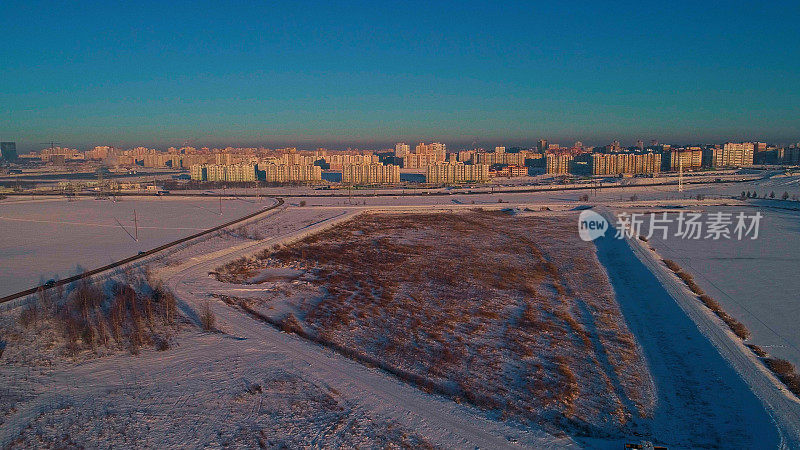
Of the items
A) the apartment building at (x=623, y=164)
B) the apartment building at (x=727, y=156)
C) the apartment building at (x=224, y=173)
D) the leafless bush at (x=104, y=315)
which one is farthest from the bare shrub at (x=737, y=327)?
the apartment building at (x=727, y=156)

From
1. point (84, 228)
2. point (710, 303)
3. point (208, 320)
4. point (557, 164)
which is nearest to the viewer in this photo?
point (208, 320)

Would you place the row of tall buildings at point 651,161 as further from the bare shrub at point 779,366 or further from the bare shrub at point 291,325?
the bare shrub at point 291,325

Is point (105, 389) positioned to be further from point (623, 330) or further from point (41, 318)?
point (623, 330)

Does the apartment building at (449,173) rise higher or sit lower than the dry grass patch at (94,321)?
higher

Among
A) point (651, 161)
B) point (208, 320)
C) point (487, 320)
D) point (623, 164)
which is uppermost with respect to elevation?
point (651, 161)

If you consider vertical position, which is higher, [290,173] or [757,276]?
[290,173]

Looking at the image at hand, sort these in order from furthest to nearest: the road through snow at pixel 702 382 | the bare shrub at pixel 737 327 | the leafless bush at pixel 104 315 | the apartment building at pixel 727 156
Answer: the apartment building at pixel 727 156 < the bare shrub at pixel 737 327 < the leafless bush at pixel 104 315 < the road through snow at pixel 702 382

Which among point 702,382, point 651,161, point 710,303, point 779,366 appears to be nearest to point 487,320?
point 702,382

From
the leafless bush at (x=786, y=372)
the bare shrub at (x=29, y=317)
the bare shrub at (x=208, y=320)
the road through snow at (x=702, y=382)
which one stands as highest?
the bare shrub at (x=29, y=317)

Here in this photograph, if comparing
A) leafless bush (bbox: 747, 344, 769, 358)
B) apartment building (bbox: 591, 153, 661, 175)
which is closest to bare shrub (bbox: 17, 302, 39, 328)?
leafless bush (bbox: 747, 344, 769, 358)

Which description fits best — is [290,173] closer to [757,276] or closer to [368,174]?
[368,174]
